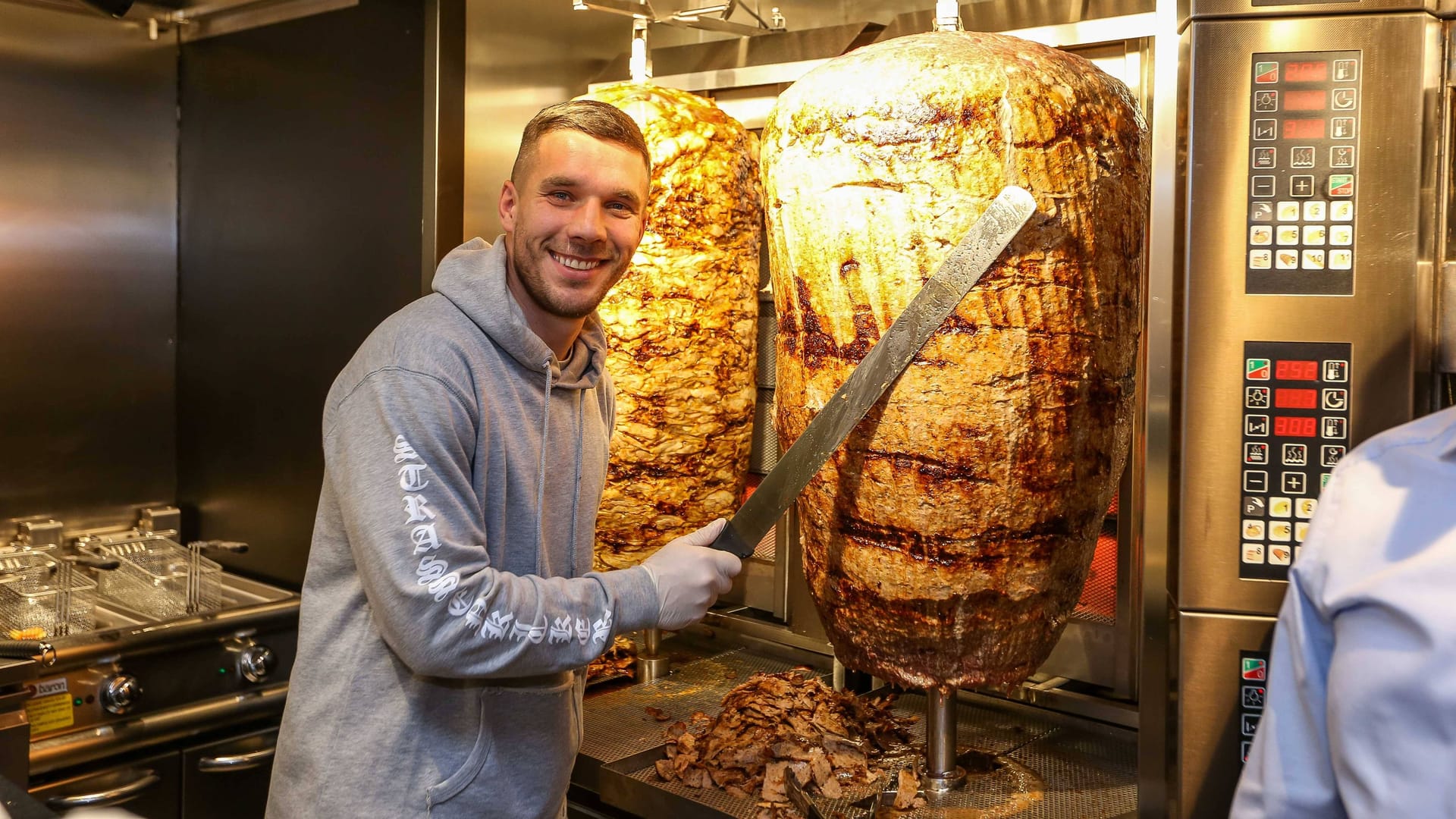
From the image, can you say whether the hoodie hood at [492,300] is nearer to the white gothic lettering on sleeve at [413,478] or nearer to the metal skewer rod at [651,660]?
the white gothic lettering on sleeve at [413,478]

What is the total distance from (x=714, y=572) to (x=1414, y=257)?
1.01 metres

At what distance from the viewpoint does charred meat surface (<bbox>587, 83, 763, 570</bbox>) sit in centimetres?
246

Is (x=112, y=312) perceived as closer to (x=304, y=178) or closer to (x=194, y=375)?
(x=194, y=375)

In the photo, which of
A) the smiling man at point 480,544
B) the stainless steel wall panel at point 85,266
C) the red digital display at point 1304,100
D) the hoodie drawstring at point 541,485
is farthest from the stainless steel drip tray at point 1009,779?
the stainless steel wall panel at point 85,266

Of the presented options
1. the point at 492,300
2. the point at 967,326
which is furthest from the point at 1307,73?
the point at 492,300

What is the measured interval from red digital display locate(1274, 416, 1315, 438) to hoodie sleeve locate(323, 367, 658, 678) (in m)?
0.91

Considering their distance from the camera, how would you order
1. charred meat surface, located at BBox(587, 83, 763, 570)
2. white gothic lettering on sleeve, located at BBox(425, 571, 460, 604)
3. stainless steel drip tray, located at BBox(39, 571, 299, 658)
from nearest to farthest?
white gothic lettering on sleeve, located at BBox(425, 571, 460, 604), charred meat surface, located at BBox(587, 83, 763, 570), stainless steel drip tray, located at BBox(39, 571, 299, 658)

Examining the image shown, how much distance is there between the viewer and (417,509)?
1.52 meters

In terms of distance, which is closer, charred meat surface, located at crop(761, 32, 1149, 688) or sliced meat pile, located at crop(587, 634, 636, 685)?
charred meat surface, located at crop(761, 32, 1149, 688)

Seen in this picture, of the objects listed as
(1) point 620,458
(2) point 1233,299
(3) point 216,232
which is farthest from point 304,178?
(2) point 1233,299

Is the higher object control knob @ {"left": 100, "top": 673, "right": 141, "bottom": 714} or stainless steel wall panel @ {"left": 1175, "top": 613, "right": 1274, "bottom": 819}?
stainless steel wall panel @ {"left": 1175, "top": 613, "right": 1274, "bottom": 819}

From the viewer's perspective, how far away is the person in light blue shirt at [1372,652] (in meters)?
1.02

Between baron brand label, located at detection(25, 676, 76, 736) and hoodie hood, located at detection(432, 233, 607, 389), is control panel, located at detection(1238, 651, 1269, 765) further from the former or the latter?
baron brand label, located at detection(25, 676, 76, 736)

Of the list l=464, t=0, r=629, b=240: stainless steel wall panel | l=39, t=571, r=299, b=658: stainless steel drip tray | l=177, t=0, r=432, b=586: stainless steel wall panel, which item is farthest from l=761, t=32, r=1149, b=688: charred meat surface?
l=39, t=571, r=299, b=658: stainless steel drip tray
